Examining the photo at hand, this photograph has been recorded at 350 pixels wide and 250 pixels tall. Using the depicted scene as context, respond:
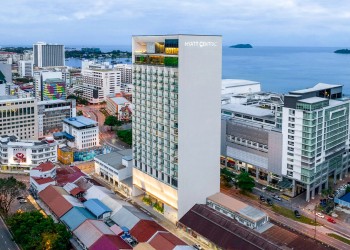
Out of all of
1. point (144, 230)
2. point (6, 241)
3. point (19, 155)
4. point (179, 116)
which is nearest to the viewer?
point (144, 230)

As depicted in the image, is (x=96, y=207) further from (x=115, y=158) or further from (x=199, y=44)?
(x=199, y=44)

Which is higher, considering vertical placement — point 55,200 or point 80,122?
point 80,122

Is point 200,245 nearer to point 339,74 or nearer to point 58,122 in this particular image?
point 58,122

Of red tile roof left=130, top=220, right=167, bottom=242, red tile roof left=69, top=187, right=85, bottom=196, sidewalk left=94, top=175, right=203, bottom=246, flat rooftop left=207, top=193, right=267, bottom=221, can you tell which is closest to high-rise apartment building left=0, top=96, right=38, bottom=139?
sidewalk left=94, top=175, right=203, bottom=246

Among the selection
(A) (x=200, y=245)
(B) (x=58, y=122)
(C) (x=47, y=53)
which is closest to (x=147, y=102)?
(A) (x=200, y=245)

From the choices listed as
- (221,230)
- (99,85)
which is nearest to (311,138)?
(221,230)

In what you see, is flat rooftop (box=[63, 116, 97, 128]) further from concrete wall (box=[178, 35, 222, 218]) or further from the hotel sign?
the hotel sign

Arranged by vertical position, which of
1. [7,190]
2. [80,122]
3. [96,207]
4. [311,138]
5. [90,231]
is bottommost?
[90,231]
